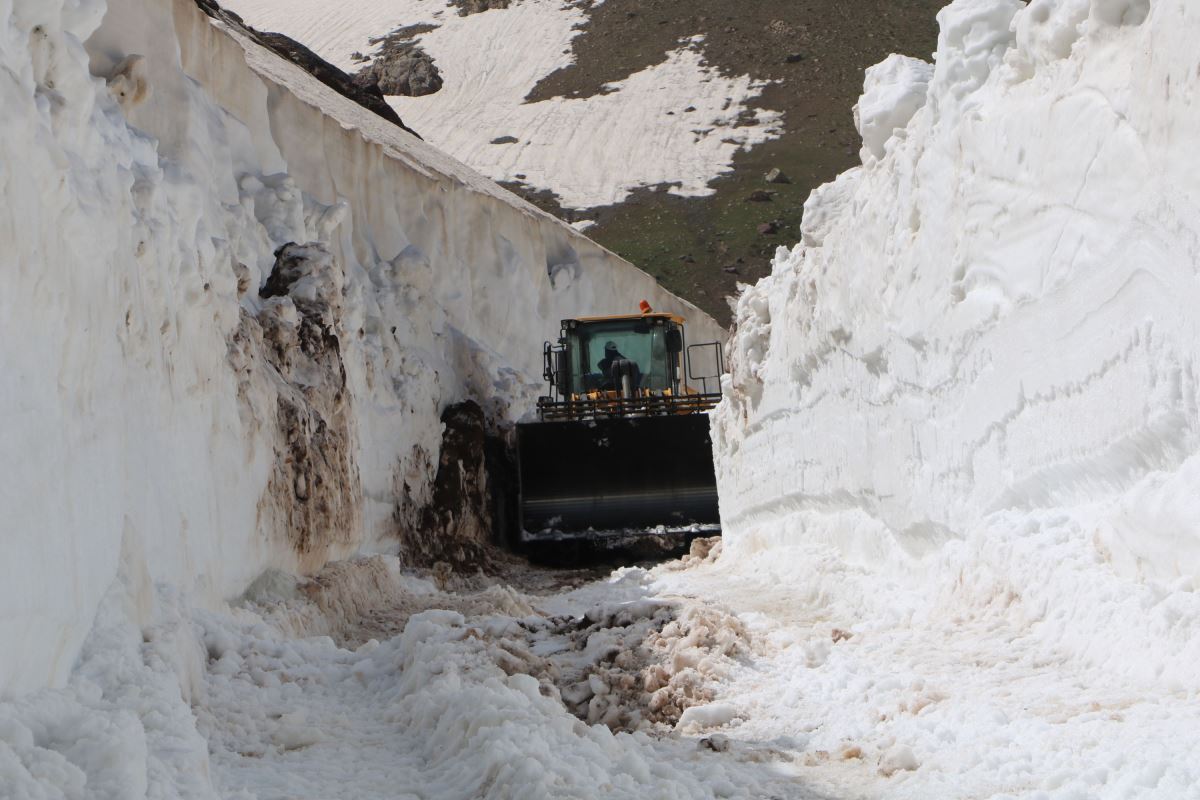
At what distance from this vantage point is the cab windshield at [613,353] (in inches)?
714

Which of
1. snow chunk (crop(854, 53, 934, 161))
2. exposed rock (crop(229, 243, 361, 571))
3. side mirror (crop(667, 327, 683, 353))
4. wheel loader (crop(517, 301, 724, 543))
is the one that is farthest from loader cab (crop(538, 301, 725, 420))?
snow chunk (crop(854, 53, 934, 161))

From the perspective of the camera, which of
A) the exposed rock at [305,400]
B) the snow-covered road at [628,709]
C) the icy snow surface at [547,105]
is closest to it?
the snow-covered road at [628,709]

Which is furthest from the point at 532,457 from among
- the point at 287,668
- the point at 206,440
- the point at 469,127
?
the point at 469,127

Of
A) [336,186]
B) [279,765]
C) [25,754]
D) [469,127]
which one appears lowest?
[279,765]

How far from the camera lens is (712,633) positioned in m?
6.87

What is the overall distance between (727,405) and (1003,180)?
7.03 meters

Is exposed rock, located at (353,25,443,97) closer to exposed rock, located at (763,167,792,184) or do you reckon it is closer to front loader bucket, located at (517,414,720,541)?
exposed rock, located at (763,167,792,184)

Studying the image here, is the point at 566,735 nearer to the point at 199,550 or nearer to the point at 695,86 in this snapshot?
the point at 199,550

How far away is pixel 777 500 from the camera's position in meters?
11.0

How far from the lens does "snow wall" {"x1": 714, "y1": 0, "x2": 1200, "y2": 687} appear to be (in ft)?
14.8

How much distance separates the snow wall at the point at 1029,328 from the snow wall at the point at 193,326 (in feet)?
11.1

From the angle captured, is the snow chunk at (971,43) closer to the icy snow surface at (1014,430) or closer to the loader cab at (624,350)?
the icy snow surface at (1014,430)

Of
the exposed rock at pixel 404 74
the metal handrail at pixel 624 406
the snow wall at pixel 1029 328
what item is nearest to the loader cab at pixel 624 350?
the metal handrail at pixel 624 406

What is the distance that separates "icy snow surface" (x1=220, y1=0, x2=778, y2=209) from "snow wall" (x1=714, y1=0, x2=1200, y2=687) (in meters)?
38.8
